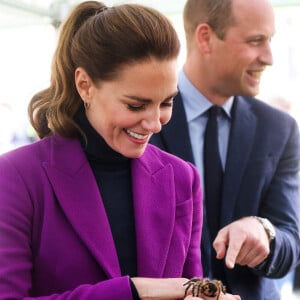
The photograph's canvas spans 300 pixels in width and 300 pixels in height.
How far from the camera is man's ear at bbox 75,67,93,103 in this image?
1.12 meters

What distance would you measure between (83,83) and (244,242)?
1.87 ft

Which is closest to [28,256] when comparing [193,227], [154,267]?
[154,267]

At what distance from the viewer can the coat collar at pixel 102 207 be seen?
109cm

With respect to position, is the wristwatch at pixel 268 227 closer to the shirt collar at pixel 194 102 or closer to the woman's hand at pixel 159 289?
the shirt collar at pixel 194 102

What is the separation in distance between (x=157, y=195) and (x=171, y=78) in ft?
0.87

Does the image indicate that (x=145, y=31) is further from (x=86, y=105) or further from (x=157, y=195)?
(x=157, y=195)

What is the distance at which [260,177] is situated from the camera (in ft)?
5.31

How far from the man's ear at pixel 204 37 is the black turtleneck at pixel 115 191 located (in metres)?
0.76

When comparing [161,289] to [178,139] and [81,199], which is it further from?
[178,139]

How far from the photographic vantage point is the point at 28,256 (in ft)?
3.40

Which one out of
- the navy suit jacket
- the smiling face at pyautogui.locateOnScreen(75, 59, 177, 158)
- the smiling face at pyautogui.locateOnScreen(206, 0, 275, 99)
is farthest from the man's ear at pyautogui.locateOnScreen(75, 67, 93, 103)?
the smiling face at pyautogui.locateOnScreen(206, 0, 275, 99)

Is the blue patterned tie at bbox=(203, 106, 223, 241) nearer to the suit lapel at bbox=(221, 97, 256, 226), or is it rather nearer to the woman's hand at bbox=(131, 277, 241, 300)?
the suit lapel at bbox=(221, 97, 256, 226)

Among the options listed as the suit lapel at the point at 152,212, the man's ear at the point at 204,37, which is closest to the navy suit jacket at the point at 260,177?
the man's ear at the point at 204,37

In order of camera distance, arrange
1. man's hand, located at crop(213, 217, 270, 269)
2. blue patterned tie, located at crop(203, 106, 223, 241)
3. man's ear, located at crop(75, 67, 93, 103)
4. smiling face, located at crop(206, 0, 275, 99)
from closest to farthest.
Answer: man's ear, located at crop(75, 67, 93, 103) → man's hand, located at crop(213, 217, 270, 269) → blue patterned tie, located at crop(203, 106, 223, 241) → smiling face, located at crop(206, 0, 275, 99)
